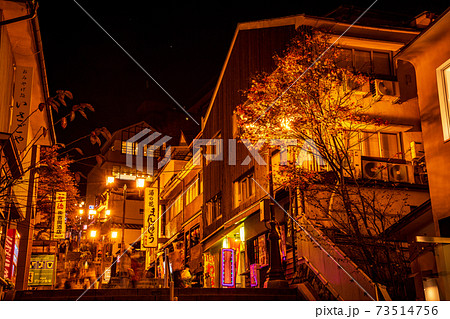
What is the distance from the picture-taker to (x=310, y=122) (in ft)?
51.1

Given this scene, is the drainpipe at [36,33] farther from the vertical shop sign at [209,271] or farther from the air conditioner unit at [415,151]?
the air conditioner unit at [415,151]

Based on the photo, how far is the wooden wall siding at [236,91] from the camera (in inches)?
907

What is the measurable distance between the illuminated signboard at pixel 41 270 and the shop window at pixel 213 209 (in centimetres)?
958

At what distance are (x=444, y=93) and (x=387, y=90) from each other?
7.67 metres

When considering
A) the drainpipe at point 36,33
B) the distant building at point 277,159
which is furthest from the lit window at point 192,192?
the drainpipe at point 36,33

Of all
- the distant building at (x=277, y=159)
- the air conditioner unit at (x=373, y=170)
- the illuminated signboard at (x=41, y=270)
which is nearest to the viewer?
the distant building at (x=277, y=159)

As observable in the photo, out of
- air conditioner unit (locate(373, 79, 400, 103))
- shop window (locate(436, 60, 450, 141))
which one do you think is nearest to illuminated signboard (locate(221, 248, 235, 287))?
air conditioner unit (locate(373, 79, 400, 103))

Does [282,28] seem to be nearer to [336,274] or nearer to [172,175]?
[336,274]

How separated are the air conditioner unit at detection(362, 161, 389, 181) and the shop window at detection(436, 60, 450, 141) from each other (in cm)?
657

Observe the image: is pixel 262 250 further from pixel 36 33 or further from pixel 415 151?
pixel 36 33

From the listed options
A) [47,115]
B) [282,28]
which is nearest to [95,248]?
[47,115]

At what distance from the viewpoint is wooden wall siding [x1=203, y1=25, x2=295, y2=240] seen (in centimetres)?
2303

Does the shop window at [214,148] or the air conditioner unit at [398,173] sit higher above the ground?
the shop window at [214,148]
